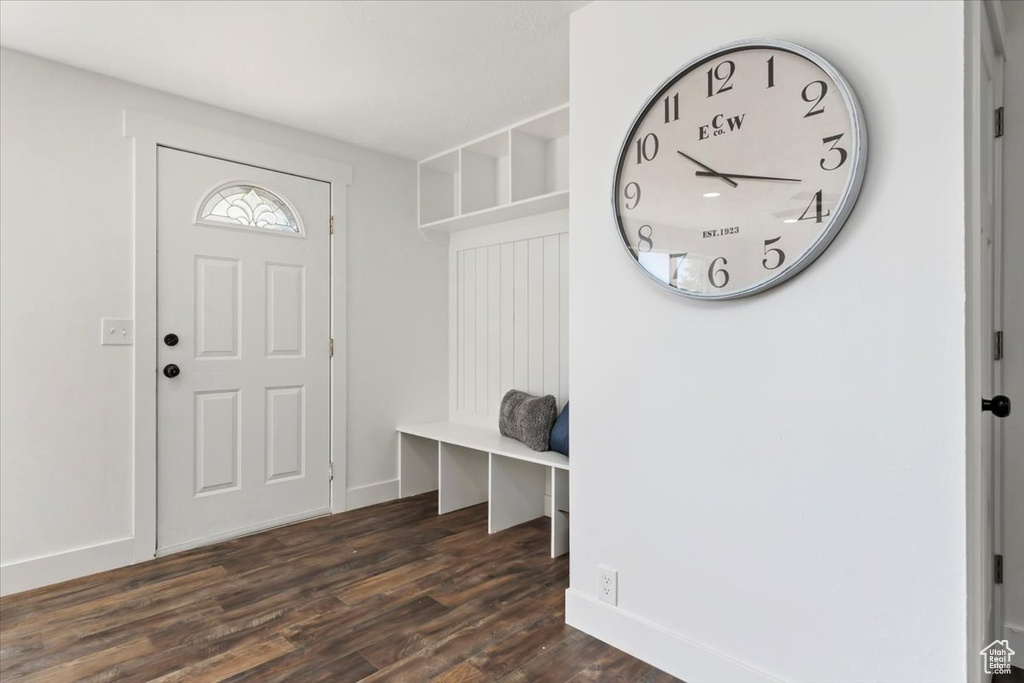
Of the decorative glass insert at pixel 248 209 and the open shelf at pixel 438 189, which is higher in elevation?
the open shelf at pixel 438 189

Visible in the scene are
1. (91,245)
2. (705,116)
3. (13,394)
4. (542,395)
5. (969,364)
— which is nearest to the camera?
(969,364)

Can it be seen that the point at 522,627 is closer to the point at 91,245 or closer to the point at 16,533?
the point at 16,533

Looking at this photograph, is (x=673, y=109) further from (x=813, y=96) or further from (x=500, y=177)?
(x=500, y=177)

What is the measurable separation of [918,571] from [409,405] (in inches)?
114

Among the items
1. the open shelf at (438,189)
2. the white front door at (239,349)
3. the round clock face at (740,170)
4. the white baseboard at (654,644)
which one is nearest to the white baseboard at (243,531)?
the white front door at (239,349)

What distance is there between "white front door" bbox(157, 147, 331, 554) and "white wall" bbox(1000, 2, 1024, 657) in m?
3.08

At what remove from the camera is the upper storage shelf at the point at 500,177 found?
10.0 feet

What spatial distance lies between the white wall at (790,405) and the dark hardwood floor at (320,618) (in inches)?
11.0

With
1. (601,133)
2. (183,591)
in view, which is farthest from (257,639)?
(601,133)

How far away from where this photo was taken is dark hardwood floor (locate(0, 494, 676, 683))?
1785 millimetres

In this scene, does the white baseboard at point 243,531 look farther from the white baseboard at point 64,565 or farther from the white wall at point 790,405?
the white wall at point 790,405

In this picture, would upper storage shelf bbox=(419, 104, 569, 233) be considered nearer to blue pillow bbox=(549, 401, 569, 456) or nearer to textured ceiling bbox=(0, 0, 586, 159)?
textured ceiling bbox=(0, 0, 586, 159)

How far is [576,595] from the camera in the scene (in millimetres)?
2021

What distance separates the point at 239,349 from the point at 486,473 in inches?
65.8
